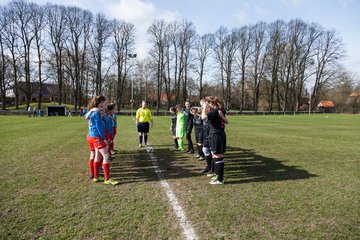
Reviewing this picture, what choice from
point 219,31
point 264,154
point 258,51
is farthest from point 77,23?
point 264,154

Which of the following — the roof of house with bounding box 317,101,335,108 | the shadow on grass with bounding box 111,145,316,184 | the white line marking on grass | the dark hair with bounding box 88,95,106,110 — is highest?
the roof of house with bounding box 317,101,335,108

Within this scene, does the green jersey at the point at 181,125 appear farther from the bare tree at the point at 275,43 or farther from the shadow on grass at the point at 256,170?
the bare tree at the point at 275,43

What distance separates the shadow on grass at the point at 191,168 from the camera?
6.36 metres

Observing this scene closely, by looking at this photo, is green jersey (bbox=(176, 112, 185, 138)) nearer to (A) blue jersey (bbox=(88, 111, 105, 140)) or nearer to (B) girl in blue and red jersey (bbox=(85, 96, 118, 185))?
(B) girl in blue and red jersey (bbox=(85, 96, 118, 185))

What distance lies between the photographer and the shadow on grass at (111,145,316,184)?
250 inches

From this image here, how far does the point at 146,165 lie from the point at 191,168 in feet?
4.67

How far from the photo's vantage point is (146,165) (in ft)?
25.0

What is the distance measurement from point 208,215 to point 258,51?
58211mm

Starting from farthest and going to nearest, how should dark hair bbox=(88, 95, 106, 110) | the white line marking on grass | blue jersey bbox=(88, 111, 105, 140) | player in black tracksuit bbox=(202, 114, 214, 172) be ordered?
player in black tracksuit bbox=(202, 114, 214, 172) < dark hair bbox=(88, 95, 106, 110) < blue jersey bbox=(88, 111, 105, 140) < the white line marking on grass

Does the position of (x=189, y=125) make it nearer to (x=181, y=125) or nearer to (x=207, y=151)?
(x=181, y=125)

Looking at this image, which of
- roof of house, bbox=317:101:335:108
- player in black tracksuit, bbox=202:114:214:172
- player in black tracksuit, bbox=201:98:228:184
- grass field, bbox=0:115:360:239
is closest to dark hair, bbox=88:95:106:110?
grass field, bbox=0:115:360:239

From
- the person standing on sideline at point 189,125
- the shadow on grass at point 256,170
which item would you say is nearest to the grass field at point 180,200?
the shadow on grass at point 256,170

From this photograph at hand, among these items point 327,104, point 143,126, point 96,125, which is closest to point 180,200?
point 96,125

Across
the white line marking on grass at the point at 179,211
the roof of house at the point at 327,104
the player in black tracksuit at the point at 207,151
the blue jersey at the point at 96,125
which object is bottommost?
the white line marking on grass at the point at 179,211
